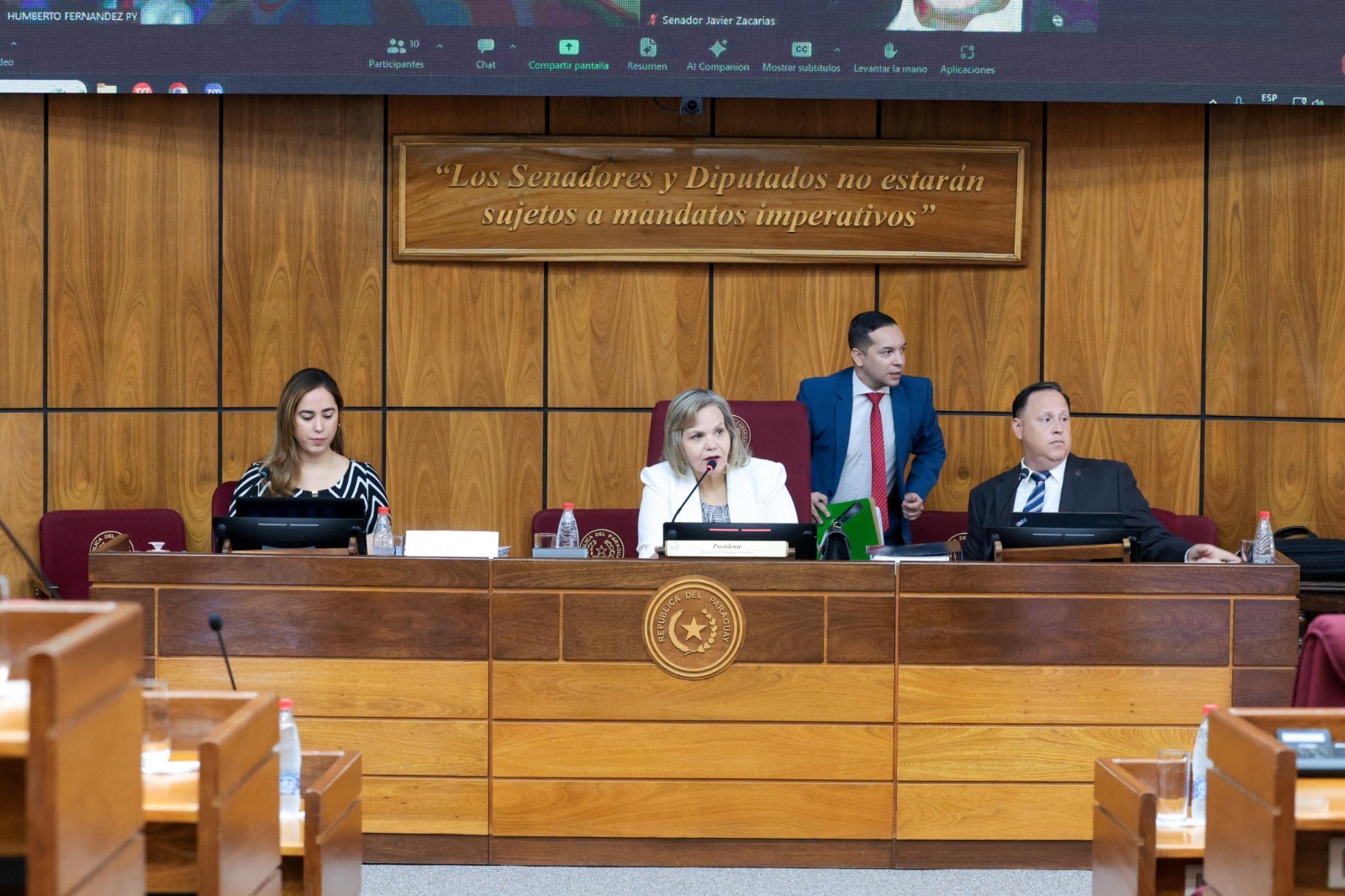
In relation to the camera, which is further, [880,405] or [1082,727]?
[880,405]

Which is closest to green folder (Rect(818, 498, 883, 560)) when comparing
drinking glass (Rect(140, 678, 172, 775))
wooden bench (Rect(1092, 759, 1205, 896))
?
wooden bench (Rect(1092, 759, 1205, 896))

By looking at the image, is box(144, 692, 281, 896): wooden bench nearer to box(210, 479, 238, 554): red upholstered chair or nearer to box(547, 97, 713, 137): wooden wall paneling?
box(210, 479, 238, 554): red upholstered chair

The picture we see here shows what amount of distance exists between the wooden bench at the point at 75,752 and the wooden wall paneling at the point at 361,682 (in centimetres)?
181

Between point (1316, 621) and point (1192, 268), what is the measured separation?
3.11 m

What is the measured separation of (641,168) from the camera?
550 cm

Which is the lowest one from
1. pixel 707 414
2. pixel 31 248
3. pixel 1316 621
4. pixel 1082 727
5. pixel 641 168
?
pixel 1082 727

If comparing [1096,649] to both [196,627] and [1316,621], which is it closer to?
[1316,621]

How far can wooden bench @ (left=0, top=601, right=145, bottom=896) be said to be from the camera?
1.58m

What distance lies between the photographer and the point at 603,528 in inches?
208

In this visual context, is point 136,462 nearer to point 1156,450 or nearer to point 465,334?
point 465,334

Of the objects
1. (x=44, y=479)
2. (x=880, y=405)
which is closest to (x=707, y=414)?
(x=880, y=405)

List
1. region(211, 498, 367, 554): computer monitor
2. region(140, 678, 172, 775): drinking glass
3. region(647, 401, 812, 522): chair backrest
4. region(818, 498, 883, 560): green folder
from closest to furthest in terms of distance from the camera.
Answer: region(140, 678, 172, 775): drinking glass
region(211, 498, 367, 554): computer monitor
region(818, 498, 883, 560): green folder
region(647, 401, 812, 522): chair backrest

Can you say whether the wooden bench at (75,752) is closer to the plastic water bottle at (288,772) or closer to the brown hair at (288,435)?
the plastic water bottle at (288,772)

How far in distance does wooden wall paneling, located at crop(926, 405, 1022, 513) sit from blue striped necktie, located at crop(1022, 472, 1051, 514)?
1.25 meters
